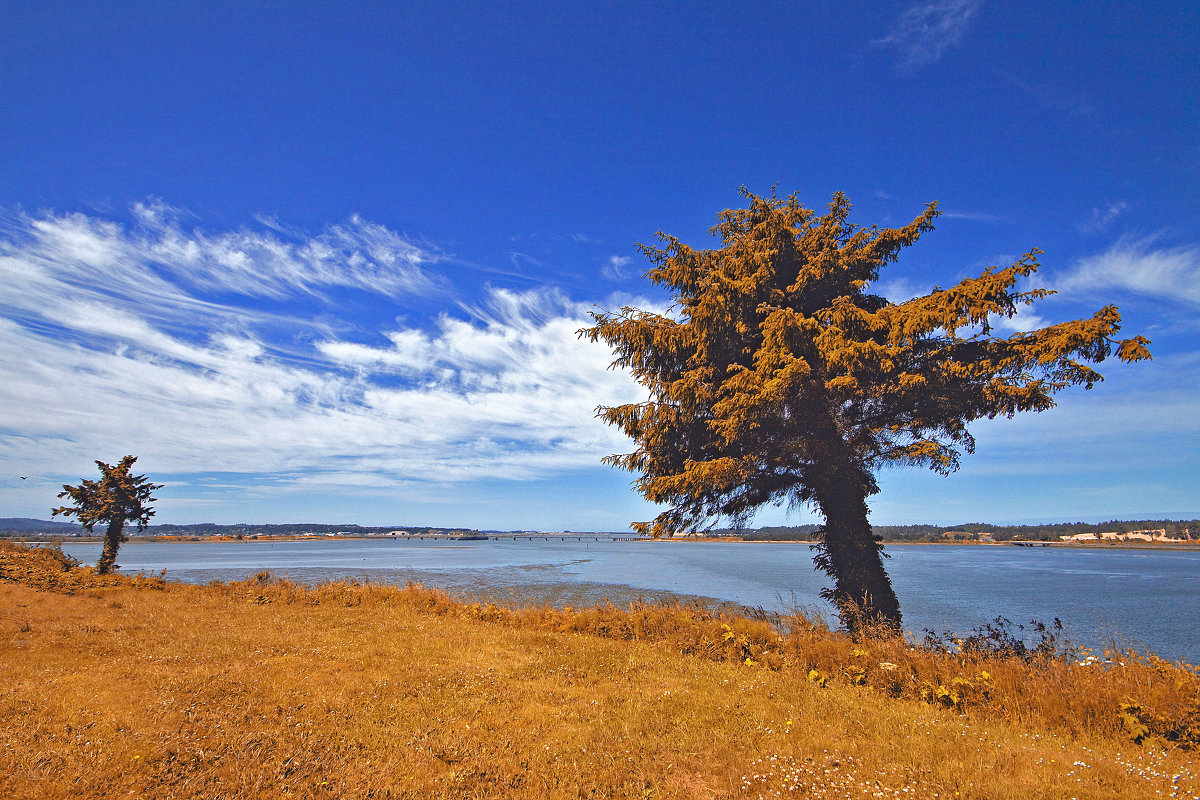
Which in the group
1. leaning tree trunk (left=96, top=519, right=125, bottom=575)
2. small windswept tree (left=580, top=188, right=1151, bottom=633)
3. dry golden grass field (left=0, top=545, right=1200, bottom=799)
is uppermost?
small windswept tree (left=580, top=188, right=1151, bottom=633)

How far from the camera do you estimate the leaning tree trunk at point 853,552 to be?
10633 mm

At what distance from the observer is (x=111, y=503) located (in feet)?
72.8

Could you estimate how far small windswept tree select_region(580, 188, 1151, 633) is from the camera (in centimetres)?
940

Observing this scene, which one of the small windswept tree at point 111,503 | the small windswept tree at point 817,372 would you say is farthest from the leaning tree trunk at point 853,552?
the small windswept tree at point 111,503

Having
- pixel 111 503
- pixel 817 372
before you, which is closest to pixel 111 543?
pixel 111 503

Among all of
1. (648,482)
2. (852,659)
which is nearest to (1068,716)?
(852,659)

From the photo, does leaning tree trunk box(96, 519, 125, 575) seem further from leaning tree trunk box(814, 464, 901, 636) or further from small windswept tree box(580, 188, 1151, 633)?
leaning tree trunk box(814, 464, 901, 636)

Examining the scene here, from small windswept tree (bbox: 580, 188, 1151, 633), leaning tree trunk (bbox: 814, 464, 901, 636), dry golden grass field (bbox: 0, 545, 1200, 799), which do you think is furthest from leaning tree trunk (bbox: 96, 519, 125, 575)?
leaning tree trunk (bbox: 814, 464, 901, 636)

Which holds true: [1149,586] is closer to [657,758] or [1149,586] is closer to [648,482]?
[648,482]

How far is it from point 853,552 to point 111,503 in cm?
2930

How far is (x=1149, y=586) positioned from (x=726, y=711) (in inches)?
2078

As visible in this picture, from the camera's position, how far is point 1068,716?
20.3 feet

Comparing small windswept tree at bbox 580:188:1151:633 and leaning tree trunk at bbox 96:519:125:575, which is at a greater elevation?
small windswept tree at bbox 580:188:1151:633

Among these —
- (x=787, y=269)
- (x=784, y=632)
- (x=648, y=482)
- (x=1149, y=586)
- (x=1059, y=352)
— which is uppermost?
(x=787, y=269)
